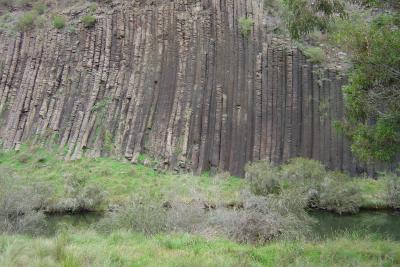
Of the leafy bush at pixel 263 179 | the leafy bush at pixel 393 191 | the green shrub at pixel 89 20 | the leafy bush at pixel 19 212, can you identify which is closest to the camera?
the leafy bush at pixel 19 212

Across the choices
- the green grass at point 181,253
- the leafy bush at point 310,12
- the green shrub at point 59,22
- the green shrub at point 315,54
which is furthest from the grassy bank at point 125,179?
the leafy bush at point 310,12

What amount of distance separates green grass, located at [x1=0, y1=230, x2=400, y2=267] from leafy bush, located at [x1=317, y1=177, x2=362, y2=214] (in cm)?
1230

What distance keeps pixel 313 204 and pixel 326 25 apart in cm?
1506

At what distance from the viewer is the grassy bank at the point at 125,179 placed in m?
26.5

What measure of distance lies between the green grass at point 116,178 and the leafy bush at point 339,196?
4551 millimetres

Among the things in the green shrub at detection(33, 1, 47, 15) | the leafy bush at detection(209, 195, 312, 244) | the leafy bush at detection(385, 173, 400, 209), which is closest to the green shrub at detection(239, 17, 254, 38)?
the leafy bush at detection(385, 173, 400, 209)

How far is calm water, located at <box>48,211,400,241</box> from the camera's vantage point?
1997 centimetres

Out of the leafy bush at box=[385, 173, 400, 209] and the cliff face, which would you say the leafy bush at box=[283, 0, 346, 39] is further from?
the cliff face

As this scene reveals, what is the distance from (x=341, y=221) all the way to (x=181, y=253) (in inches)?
566

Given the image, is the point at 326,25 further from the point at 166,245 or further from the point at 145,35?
the point at 145,35

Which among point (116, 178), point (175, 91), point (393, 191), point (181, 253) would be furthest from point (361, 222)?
point (175, 91)

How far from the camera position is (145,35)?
36188 millimetres

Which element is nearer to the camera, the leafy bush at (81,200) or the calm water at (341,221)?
the calm water at (341,221)

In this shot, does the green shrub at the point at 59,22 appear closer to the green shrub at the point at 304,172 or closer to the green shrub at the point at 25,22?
the green shrub at the point at 25,22
